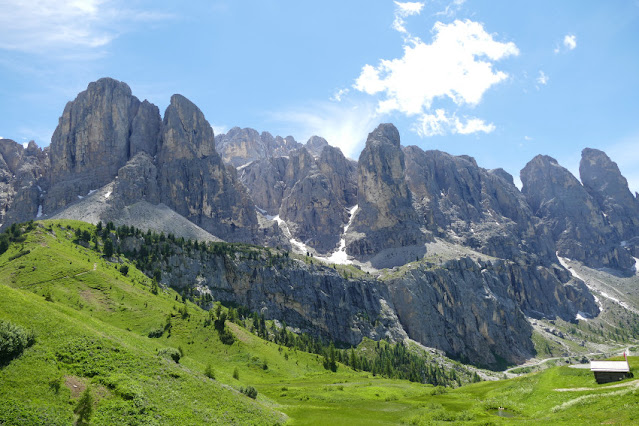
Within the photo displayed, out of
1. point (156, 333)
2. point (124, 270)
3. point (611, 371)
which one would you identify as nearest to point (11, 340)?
point (611, 371)

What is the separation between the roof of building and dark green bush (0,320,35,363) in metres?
63.3

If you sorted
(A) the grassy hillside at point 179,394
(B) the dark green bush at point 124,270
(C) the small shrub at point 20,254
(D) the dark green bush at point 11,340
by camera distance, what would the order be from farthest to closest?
(B) the dark green bush at point 124,270 < (C) the small shrub at point 20,254 < (D) the dark green bush at point 11,340 < (A) the grassy hillside at point 179,394

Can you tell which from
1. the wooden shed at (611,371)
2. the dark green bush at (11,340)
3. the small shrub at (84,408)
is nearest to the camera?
the small shrub at (84,408)

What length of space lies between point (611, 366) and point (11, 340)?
215ft

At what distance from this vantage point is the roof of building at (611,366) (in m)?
50.3

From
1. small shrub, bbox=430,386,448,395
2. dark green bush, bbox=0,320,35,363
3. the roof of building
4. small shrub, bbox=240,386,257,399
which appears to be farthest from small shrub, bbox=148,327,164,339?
the roof of building

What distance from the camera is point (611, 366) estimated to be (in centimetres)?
5188

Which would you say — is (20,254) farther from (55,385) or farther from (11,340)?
(55,385)

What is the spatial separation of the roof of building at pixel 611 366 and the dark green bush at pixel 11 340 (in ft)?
208

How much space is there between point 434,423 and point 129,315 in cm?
9126

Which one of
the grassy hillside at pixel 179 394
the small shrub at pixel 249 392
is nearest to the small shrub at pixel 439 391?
the grassy hillside at pixel 179 394

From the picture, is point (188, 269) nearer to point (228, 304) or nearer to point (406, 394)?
point (228, 304)

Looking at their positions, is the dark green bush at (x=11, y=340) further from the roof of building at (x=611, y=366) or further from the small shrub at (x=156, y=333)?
the small shrub at (x=156, y=333)

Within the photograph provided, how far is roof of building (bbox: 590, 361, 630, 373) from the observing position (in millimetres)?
50350
